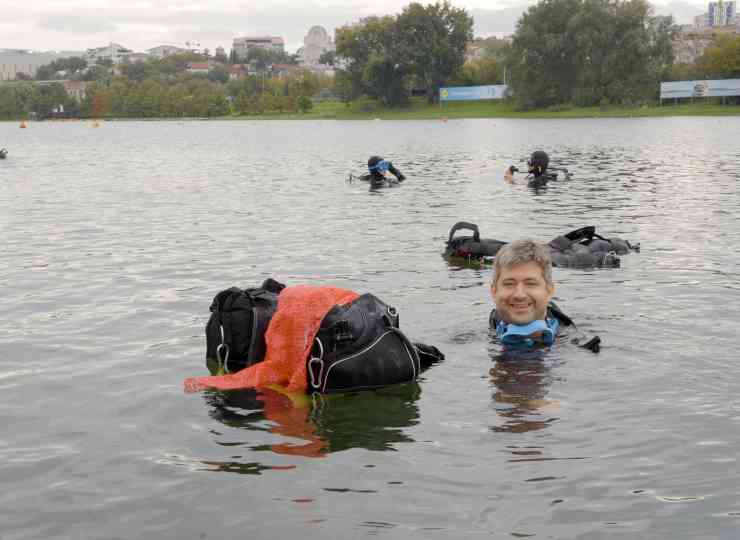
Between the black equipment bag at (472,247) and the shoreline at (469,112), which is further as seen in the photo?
the shoreline at (469,112)

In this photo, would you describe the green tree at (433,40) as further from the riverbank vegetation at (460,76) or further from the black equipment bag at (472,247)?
the black equipment bag at (472,247)

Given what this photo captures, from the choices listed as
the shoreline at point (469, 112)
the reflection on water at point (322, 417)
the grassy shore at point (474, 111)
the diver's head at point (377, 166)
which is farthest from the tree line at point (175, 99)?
the reflection on water at point (322, 417)

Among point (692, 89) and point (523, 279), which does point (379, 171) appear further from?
point (692, 89)

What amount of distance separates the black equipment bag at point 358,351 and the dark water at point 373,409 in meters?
0.15

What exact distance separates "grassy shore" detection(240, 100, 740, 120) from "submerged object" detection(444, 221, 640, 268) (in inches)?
3503

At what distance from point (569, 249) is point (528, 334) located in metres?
5.00

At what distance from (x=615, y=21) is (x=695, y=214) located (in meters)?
93.7

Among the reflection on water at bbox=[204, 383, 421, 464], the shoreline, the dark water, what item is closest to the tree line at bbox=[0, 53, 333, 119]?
the shoreline

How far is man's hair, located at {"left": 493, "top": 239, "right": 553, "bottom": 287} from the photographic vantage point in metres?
7.60

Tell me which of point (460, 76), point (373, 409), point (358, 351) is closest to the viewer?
point (373, 409)

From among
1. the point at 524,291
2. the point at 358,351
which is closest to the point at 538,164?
the point at 524,291

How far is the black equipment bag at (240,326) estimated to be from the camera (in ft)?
23.6

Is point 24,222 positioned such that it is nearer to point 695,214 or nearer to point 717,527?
point 695,214

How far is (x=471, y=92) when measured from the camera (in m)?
141
